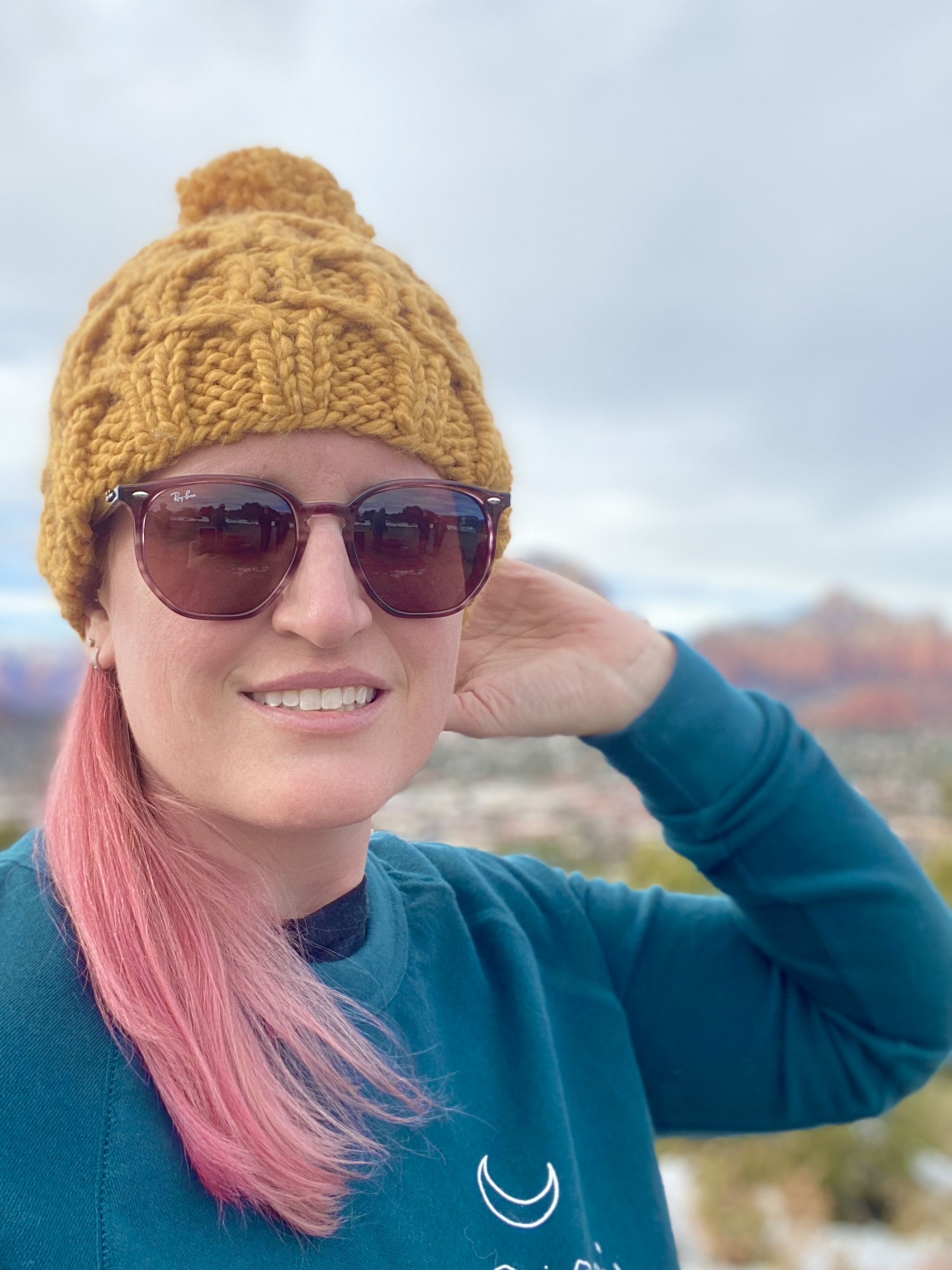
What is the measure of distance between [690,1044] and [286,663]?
97 centimetres

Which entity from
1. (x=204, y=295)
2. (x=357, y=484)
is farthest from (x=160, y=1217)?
(x=204, y=295)

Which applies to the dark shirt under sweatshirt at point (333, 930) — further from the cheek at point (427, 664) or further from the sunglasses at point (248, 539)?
the sunglasses at point (248, 539)

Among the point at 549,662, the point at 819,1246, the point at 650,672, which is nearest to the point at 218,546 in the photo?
the point at 549,662

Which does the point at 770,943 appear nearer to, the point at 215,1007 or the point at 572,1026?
the point at 572,1026

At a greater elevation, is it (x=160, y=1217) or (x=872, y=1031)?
(x=160, y=1217)

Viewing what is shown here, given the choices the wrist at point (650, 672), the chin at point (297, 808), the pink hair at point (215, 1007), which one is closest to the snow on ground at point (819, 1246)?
the wrist at point (650, 672)

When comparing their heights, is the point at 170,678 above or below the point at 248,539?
below

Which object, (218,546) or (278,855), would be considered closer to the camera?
(218,546)

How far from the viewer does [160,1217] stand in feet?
2.83

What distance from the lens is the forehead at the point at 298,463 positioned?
1.07 metres

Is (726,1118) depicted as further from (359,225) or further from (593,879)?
(359,225)

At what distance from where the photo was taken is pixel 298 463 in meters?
1.07

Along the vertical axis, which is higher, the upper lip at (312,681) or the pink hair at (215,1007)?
the upper lip at (312,681)

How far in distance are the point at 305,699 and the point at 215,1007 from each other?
1.19 feet
